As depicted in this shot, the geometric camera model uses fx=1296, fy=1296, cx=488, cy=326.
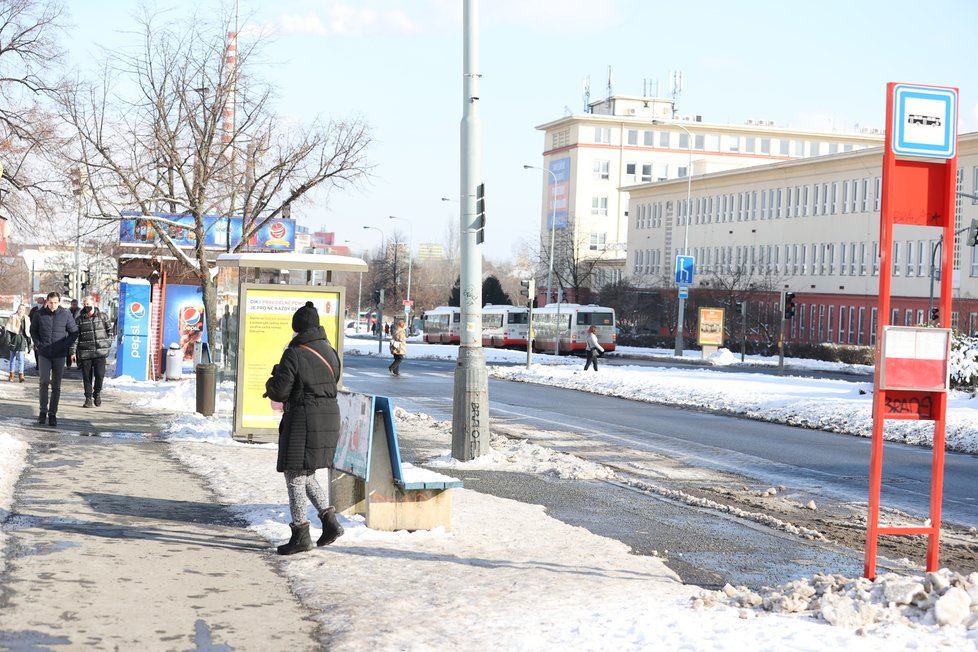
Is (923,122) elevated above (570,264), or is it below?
below

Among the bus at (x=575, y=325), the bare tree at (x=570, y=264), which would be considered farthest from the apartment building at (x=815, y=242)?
the bus at (x=575, y=325)

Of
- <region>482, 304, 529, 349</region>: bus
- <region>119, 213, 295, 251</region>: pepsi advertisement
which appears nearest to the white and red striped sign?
<region>119, 213, 295, 251</region>: pepsi advertisement

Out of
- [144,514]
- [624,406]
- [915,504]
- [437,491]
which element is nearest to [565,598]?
[437,491]

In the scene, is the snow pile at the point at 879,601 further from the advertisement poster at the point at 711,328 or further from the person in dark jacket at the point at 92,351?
the advertisement poster at the point at 711,328

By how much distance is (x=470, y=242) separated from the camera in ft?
47.0

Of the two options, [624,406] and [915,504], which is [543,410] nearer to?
[624,406]

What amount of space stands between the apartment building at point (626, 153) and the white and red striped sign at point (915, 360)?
374 feet

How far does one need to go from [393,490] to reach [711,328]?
50547 mm

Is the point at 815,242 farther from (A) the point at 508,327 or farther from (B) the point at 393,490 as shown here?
(B) the point at 393,490

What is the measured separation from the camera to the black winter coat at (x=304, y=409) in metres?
8.93

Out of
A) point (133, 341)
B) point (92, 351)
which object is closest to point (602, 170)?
point (133, 341)

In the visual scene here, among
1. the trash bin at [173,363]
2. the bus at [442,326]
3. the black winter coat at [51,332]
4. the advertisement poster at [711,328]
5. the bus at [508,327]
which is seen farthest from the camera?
the bus at [442,326]

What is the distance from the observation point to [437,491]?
9.71 m

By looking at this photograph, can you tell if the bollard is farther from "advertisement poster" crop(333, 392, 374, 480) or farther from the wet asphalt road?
"advertisement poster" crop(333, 392, 374, 480)
